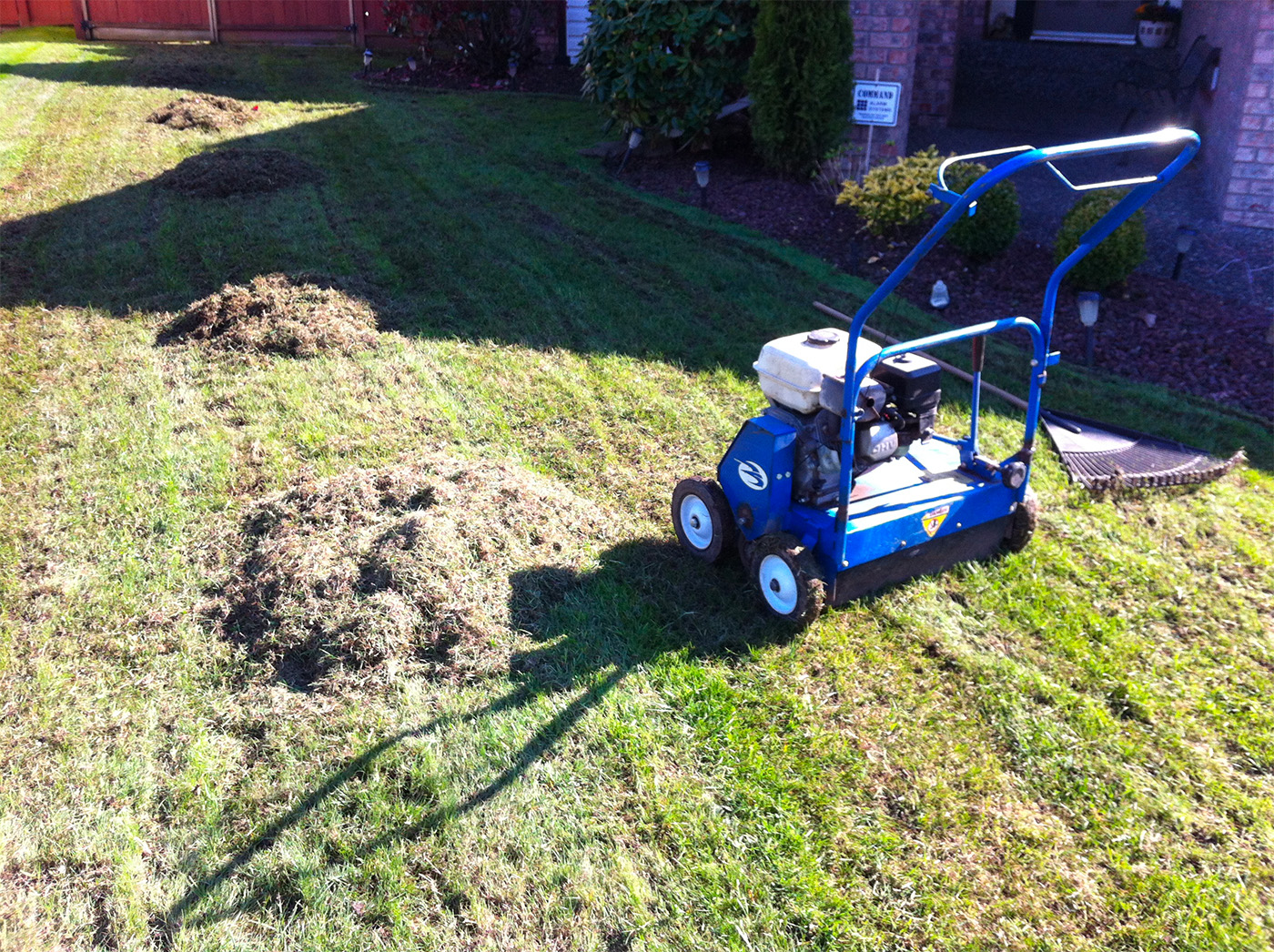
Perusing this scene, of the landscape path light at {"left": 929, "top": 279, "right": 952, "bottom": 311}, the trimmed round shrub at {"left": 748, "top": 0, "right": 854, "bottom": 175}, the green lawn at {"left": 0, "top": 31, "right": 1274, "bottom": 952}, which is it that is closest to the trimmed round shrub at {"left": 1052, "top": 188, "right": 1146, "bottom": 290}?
the landscape path light at {"left": 929, "top": 279, "right": 952, "bottom": 311}

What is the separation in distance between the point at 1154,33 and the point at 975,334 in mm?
12437

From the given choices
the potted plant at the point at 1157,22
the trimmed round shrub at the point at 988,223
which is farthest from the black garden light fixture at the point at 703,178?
the potted plant at the point at 1157,22

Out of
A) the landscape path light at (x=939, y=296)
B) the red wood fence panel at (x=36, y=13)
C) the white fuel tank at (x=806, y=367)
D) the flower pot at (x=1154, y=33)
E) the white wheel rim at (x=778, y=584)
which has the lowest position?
the white wheel rim at (x=778, y=584)

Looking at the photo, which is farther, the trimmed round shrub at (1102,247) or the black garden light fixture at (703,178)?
the black garden light fixture at (703,178)

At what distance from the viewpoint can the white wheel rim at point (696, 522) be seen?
4414mm

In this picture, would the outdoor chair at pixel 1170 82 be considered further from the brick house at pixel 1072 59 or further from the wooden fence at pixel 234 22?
the wooden fence at pixel 234 22

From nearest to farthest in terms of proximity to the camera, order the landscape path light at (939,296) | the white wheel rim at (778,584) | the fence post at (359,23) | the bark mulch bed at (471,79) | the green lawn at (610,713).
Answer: the green lawn at (610,713) → the white wheel rim at (778,584) → the landscape path light at (939,296) → the bark mulch bed at (471,79) → the fence post at (359,23)

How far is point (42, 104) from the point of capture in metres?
12.7

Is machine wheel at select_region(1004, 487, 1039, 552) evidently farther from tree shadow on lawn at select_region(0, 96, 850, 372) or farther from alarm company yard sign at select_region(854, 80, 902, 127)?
alarm company yard sign at select_region(854, 80, 902, 127)

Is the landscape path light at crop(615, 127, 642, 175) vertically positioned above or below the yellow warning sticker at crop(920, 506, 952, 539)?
above

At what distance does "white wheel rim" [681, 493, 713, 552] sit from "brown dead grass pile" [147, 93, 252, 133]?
394 inches

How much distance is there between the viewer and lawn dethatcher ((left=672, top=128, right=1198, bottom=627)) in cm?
389

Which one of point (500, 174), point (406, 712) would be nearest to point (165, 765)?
point (406, 712)

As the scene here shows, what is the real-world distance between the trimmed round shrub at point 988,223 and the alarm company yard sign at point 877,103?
136 cm
